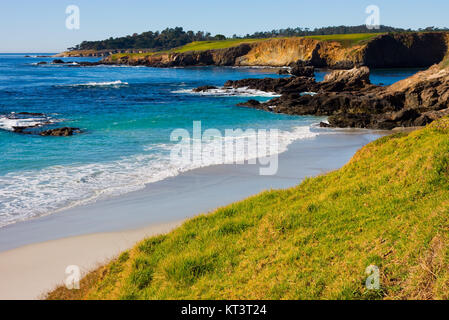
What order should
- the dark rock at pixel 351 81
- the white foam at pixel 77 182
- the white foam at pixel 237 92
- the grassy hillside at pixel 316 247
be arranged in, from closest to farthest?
the grassy hillside at pixel 316 247, the white foam at pixel 77 182, the dark rock at pixel 351 81, the white foam at pixel 237 92

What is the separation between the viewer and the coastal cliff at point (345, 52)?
340ft

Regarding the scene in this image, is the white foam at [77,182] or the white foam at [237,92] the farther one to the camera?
the white foam at [237,92]

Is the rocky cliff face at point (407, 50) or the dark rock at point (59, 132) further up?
the rocky cliff face at point (407, 50)

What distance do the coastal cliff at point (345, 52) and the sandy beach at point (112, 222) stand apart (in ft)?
299

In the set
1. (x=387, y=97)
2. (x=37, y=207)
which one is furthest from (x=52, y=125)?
(x=387, y=97)

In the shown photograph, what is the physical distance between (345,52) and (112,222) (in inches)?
4067

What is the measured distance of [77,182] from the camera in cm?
1461

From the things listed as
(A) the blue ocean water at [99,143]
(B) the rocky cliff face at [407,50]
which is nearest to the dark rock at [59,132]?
(A) the blue ocean water at [99,143]

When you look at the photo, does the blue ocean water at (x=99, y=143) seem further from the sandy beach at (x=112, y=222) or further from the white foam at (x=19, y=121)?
the sandy beach at (x=112, y=222)

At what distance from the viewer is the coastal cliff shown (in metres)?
104

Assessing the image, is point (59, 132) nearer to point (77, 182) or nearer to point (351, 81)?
point (77, 182)

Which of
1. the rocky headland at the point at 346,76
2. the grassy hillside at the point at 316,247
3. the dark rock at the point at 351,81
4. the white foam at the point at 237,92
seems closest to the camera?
the grassy hillside at the point at 316,247

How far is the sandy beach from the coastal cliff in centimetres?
9103
